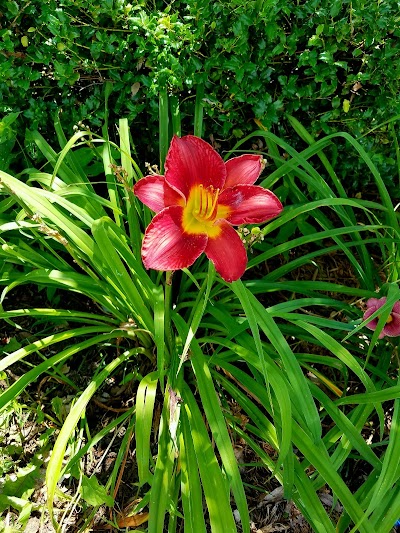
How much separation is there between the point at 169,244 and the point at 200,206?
0.49ft

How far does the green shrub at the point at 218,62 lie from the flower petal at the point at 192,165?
0.49 m

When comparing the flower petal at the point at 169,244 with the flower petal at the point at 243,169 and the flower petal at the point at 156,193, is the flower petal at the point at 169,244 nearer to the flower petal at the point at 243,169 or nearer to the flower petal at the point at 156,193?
the flower petal at the point at 156,193

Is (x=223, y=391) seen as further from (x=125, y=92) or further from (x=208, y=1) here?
(x=208, y=1)

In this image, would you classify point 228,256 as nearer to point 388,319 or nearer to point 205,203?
point 205,203

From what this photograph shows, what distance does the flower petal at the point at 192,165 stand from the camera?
1330 millimetres

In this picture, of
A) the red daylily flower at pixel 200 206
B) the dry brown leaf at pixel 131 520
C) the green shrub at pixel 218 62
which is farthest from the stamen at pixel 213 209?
the dry brown leaf at pixel 131 520

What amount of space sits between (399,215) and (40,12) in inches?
61.2

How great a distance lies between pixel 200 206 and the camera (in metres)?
1.35

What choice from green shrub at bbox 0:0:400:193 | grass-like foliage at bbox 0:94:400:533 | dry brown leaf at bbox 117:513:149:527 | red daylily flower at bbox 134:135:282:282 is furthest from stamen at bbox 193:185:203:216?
dry brown leaf at bbox 117:513:149:527

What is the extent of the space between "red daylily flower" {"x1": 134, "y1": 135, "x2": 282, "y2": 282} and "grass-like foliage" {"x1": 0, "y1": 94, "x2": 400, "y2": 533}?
0.07 metres

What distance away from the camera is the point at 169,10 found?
1797mm

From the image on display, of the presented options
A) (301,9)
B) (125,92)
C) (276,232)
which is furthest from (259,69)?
(276,232)

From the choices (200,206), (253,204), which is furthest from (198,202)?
(253,204)

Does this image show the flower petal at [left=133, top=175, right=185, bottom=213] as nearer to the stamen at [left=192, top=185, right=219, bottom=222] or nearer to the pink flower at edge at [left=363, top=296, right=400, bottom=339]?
the stamen at [left=192, top=185, right=219, bottom=222]
